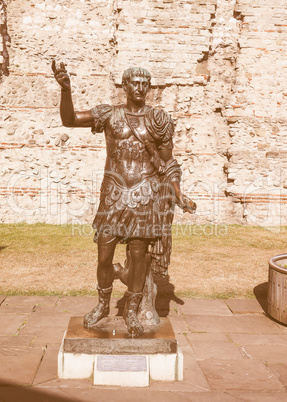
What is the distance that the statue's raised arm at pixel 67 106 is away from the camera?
130 inches

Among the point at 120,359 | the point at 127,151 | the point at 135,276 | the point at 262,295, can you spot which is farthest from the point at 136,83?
the point at 262,295

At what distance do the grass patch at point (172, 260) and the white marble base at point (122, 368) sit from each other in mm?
2391

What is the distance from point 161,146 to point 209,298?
2.68 m

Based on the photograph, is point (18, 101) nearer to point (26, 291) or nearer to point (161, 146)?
point (26, 291)

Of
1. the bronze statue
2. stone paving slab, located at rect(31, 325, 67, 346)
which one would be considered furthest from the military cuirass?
stone paving slab, located at rect(31, 325, 67, 346)

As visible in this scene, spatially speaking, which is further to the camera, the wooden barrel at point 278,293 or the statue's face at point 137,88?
the wooden barrel at point 278,293

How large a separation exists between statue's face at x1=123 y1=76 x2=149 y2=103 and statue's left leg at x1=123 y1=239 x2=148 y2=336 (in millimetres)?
1136

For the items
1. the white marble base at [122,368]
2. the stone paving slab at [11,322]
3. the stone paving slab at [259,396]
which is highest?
the white marble base at [122,368]

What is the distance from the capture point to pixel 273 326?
4.74 metres

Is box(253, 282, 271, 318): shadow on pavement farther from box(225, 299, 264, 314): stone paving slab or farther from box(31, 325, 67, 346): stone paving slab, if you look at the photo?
box(31, 325, 67, 346): stone paving slab

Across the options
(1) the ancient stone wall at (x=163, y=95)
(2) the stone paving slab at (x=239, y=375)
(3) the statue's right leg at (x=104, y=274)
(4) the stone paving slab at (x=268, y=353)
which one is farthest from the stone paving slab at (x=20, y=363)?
(1) the ancient stone wall at (x=163, y=95)

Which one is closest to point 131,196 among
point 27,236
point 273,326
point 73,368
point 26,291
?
point 73,368

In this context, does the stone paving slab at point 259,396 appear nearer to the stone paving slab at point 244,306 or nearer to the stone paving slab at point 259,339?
the stone paving slab at point 259,339

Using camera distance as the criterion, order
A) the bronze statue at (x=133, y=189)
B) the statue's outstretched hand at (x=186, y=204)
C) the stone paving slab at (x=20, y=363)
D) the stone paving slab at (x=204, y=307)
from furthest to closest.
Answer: the stone paving slab at (x=204, y=307)
the statue's outstretched hand at (x=186, y=204)
the bronze statue at (x=133, y=189)
the stone paving slab at (x=20, y=363)
